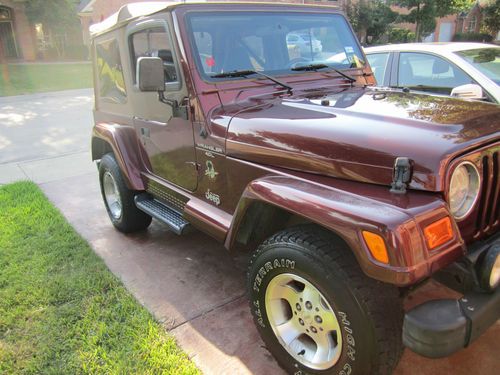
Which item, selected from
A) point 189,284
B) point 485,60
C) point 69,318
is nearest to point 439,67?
point 485,60

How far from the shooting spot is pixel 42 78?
20719 millimetres

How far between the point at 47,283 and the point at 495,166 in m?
3.07

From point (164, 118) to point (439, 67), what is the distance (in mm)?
3361

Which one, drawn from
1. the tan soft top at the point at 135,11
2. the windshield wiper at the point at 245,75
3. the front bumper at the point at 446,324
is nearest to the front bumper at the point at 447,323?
the front bumper at the point at 446,324

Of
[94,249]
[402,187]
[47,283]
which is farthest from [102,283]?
[402,187]

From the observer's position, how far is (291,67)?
10.1 feet

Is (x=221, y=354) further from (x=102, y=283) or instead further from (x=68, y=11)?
(x=68, y=11)

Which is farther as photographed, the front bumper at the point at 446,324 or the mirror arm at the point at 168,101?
the mirror arm at the point at 168,101

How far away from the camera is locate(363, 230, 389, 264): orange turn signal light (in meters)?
1.69

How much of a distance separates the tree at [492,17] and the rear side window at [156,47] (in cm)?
2584

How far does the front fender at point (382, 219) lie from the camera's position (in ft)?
5.48

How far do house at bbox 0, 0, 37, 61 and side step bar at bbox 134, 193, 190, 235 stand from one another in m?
29.2

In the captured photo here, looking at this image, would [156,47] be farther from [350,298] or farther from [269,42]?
[350,298]

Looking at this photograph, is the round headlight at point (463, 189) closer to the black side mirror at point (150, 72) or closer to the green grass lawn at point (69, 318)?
the green grass lawn at point (69, 318)
